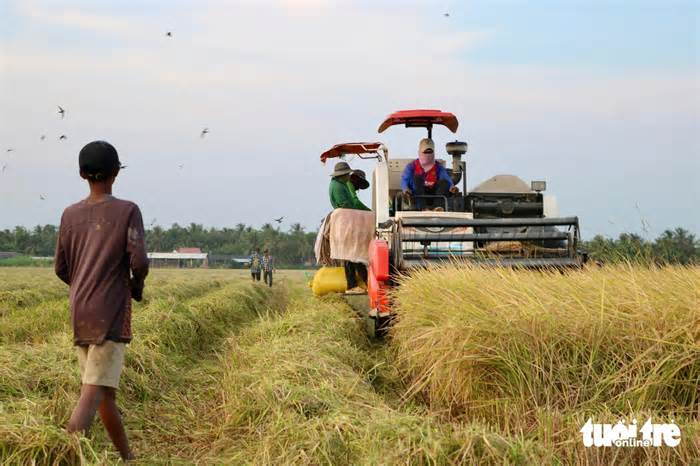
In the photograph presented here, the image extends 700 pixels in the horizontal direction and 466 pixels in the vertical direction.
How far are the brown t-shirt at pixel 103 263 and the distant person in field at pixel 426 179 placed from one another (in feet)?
18.9

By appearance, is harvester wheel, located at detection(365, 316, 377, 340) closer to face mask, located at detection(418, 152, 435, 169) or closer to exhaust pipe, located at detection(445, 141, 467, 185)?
face mask, located at detection(418, 152, 435, 169)

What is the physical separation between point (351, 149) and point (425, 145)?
1107mm

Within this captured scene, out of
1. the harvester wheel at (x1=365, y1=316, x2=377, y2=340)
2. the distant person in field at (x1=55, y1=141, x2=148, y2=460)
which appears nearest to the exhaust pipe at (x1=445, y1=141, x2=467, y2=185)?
the harvester wheel at (x1=365, y1=316, x2=377, y2=340)

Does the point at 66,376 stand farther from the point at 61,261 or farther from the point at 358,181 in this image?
the point at 358,181

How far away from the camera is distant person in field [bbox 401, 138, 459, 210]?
9375 mm

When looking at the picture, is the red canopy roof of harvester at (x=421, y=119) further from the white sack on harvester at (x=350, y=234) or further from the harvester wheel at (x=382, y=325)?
the harvester wheel at (x=382, y=325)

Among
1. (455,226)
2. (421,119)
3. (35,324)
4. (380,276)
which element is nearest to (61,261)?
(380,276)

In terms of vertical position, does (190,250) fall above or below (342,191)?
below

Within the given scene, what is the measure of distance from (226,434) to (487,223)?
12.6 ft

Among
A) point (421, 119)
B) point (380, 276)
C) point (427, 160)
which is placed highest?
point (421, 119)

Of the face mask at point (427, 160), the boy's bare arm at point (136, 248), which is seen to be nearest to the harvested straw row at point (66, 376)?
the boy's bare arm at point (136, 248)

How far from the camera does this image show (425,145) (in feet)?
31.1

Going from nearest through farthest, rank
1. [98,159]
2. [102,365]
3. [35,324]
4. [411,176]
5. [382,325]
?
[102,365] → [98,159] → [382,325] → [411,176] → [35,324]

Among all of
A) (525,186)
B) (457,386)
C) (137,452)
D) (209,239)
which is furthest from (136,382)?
(209,239)
